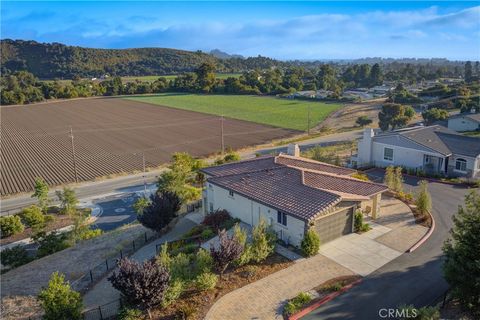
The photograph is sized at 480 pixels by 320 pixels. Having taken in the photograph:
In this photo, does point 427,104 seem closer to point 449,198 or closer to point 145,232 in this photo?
point 449,198

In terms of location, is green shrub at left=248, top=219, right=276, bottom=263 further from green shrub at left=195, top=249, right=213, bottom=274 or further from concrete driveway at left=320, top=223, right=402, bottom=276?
concrete driveway at left=320, top=223, right=402, bottom=276

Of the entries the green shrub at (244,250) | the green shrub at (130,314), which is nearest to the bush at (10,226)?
the green shrub at (130,314)

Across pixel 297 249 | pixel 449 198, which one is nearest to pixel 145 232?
pixel 297 249

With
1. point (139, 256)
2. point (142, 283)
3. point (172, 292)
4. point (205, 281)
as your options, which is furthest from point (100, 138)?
point (142, 283)

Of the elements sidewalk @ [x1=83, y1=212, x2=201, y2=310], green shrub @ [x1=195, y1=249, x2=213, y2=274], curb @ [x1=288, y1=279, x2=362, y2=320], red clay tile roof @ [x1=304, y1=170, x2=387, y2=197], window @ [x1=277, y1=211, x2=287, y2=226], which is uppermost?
red clay tile roof @ [x1=304, y1=170, x2=387, y2=197]

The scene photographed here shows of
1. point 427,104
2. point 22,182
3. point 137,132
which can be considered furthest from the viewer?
point 427,104

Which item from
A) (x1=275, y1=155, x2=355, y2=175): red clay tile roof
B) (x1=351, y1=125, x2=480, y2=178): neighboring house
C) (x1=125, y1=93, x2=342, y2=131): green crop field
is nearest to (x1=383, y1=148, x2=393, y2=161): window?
(x1=351, y1=125, x2=480, y2=178): neighboring house
